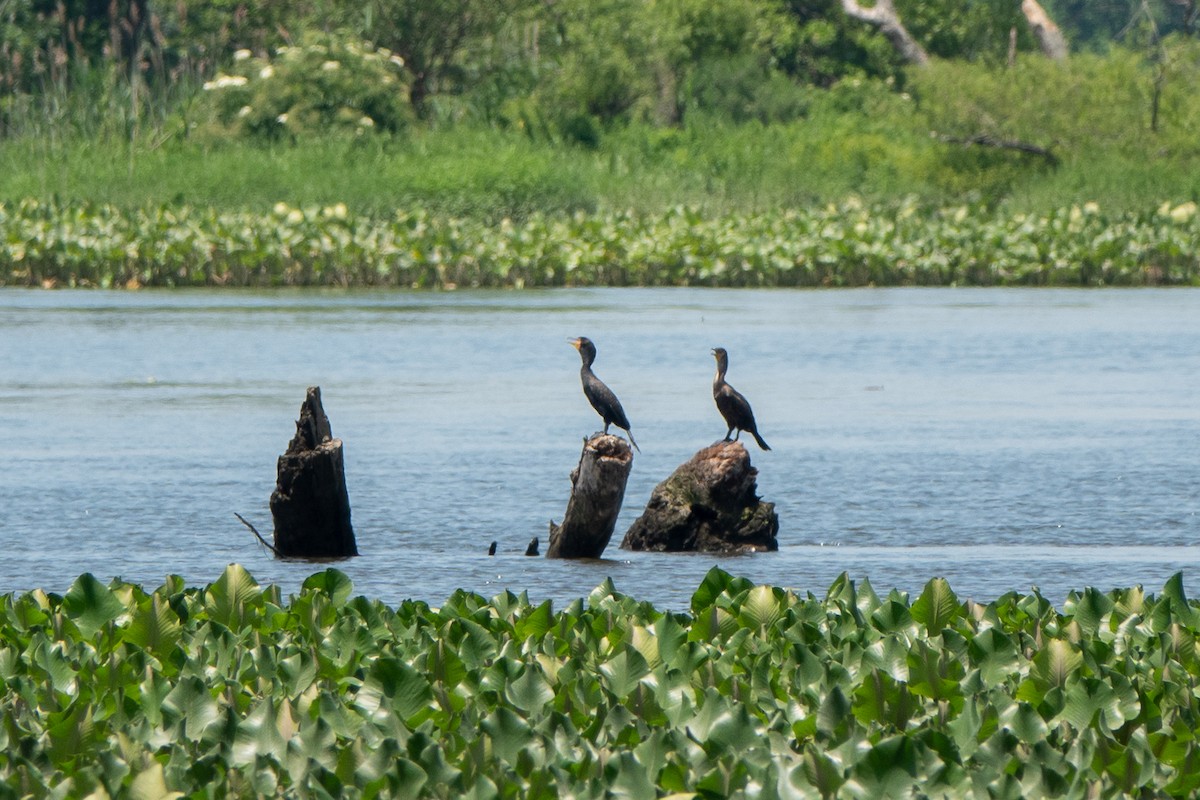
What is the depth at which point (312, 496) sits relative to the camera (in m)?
9.98

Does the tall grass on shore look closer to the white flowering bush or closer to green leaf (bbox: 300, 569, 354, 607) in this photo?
the white flowering bush

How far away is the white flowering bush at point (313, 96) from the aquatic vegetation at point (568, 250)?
15.4 feet

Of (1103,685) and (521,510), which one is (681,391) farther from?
(1103,685)

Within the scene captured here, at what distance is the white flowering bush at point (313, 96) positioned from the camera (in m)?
35.3

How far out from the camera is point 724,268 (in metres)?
29.7

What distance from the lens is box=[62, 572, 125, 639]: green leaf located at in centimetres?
614

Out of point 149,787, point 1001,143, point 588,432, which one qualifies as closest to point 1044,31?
point 1001,143

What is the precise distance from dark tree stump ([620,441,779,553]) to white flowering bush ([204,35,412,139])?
25.4 meters

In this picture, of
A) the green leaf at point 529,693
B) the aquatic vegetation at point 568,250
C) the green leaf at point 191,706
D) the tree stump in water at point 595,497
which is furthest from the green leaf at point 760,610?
the aquatic vegetation at point 568,250

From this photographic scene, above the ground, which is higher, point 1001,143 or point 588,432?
point 588,432

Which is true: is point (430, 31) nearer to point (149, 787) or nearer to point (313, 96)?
point (313, 96)

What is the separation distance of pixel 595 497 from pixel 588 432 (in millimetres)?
5278

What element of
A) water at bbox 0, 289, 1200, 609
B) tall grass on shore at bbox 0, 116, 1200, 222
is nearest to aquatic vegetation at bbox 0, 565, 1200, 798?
water at bbox 0, 289, 1200, 609

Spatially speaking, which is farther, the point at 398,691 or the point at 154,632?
the point at 154,632
